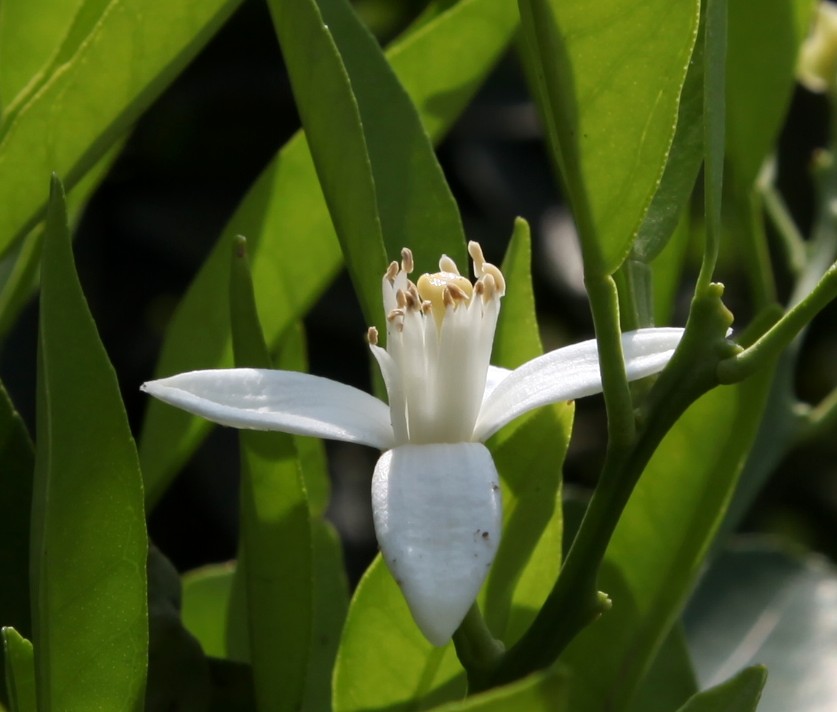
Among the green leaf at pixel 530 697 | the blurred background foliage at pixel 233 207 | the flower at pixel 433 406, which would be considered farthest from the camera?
the blurred background foliage at pixel 233 207

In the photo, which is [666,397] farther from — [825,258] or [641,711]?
[825,258]

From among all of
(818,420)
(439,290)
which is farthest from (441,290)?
(818,420)

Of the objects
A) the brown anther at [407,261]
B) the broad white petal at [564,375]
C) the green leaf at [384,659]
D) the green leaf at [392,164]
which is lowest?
the green leaf at [384,659]

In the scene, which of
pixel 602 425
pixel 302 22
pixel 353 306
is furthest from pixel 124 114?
pixel 602 425

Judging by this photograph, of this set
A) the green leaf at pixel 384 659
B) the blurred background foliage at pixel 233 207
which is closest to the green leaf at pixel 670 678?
the green leaf at pixel 384 659

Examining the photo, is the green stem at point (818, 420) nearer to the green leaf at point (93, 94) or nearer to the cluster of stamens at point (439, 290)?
the cluster of stamens at point (439, 290)

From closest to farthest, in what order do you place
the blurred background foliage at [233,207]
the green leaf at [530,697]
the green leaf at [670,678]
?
1. the green leaf at [530,697]
2. the green leaf at [670,678]
3. the blurred background foliage at [233,207]

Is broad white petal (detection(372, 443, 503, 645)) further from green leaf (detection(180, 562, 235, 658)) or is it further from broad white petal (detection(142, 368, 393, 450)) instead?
green leaf (detection(180, 562, 235, 658))
